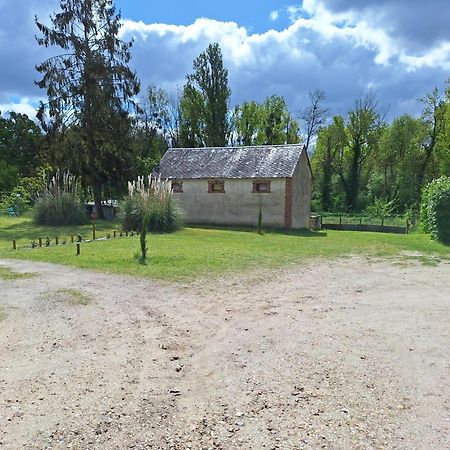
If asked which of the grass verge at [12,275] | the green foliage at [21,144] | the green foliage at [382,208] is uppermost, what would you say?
the green foliage at [21,144]

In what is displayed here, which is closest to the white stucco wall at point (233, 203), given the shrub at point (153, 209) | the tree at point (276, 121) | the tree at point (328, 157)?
the shrub at point (153, 209)

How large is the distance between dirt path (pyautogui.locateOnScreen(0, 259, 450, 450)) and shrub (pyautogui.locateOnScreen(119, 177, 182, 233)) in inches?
399

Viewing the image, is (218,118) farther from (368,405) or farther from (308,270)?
(368,405)

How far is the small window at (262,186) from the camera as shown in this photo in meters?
23.4

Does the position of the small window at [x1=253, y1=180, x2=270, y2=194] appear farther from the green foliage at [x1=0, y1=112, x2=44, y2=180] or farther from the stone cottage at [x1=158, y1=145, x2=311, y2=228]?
the green foliage at [x1=0, y1=112, x2=44, y2=180]

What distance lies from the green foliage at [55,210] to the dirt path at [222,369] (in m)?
13.5

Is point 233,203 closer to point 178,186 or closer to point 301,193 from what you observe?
point 178,186

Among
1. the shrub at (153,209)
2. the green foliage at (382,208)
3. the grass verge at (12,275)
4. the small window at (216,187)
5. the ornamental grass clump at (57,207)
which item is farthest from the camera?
the green foliage at (382,208)

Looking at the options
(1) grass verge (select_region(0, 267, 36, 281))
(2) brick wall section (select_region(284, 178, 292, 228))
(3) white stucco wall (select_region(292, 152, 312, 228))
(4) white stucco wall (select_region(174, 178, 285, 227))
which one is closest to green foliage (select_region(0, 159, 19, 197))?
(4) white stucco wall (select_region(174, 178, 285, 227))

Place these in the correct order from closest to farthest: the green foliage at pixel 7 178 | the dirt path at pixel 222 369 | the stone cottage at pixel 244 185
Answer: the dirt path at pixel 222 369 < the stone cottage at pixel 244 185 < the green foliage at pixel 7 178

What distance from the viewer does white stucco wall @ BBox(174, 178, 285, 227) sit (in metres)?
23.4

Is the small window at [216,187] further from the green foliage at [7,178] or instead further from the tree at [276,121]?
the tree at [276,121]

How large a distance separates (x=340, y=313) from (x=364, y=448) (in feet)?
11.4

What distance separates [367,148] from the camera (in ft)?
158
